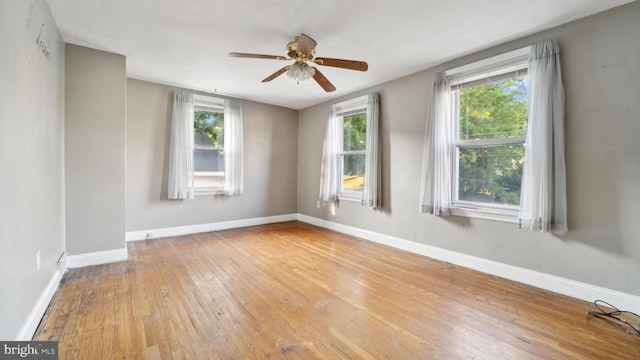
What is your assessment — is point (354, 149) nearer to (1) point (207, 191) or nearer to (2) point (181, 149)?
(1) point (207, 191)

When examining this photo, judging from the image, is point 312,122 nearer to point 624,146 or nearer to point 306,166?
point 306,166

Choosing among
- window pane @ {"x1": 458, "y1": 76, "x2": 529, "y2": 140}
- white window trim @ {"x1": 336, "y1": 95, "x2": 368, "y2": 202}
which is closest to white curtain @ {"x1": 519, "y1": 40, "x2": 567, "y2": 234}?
window pane @ {"x1": 458, "y1": 76, "x2": 529, "y2": 140}

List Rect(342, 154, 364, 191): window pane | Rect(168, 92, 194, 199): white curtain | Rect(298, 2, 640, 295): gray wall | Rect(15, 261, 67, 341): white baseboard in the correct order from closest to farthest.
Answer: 1. Rect(15, 261, 67, 341): white baseboard
2. Rect(298, 2, 640, 295): gray wall
3. Rect(168, 92, 194, 199): white curtain
4. Rect(342, 154, 364, 191): window pane

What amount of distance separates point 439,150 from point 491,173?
0.64 metres

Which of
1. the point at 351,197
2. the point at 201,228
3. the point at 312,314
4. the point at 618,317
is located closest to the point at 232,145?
the point at 201,228

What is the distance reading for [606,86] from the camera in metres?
2.40

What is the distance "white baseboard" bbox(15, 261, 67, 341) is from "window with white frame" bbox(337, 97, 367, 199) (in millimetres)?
3950

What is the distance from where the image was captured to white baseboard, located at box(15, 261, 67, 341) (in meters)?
1.77

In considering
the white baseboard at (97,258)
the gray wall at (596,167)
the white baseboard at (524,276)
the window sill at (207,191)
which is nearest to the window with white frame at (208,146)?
the window sill at (207,191)

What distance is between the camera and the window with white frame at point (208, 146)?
4.97 m

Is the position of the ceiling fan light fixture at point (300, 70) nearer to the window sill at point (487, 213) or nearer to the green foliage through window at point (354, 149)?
the green foliage through window at point (354, 149)

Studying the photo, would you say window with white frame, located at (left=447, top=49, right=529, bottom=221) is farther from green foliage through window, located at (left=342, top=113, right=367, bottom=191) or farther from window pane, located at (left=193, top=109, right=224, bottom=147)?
window pane, located at (left=193, top=109, right=224, bottom=147)

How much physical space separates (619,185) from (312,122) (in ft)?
15.3

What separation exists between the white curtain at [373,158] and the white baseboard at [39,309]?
149 inches
